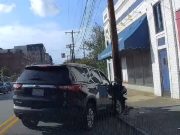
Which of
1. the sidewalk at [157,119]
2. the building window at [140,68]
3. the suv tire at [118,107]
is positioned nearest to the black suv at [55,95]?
the sidewalk at [157,119]

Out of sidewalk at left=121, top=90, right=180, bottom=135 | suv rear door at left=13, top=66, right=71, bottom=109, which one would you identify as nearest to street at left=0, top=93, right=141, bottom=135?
sidewalk at left=121, top=90, right=180, bottom=135

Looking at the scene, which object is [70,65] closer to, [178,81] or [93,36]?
[178,81]

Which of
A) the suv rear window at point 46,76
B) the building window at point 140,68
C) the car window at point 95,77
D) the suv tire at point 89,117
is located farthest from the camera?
the building window at point 140,68

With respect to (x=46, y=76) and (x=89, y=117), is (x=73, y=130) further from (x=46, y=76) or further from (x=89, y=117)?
(x=46, y=76)

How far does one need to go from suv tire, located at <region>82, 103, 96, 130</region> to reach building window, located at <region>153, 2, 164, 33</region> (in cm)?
979

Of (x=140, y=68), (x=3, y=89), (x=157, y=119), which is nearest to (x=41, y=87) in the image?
(x=157, y=119)

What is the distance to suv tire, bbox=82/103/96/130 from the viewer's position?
12.8 meters

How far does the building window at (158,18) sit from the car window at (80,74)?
9537 mm

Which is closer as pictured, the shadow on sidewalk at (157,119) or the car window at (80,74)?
the shadow on sidewalk at (157,119)

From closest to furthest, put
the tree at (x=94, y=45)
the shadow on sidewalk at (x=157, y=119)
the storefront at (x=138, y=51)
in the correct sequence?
the shadow on sidewalk at (x=157, y=119) < the storefront at (x=138, y=51) < the tree at (x=94, y=45)

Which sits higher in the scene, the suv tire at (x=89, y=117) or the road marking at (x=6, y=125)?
the suv tire at (x=89, y=117)

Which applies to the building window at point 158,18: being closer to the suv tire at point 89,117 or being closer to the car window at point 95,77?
the car window at point 95,77

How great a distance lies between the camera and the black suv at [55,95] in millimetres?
12281

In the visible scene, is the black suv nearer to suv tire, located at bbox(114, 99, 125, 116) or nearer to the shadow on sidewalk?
the shadow on sidewalk
